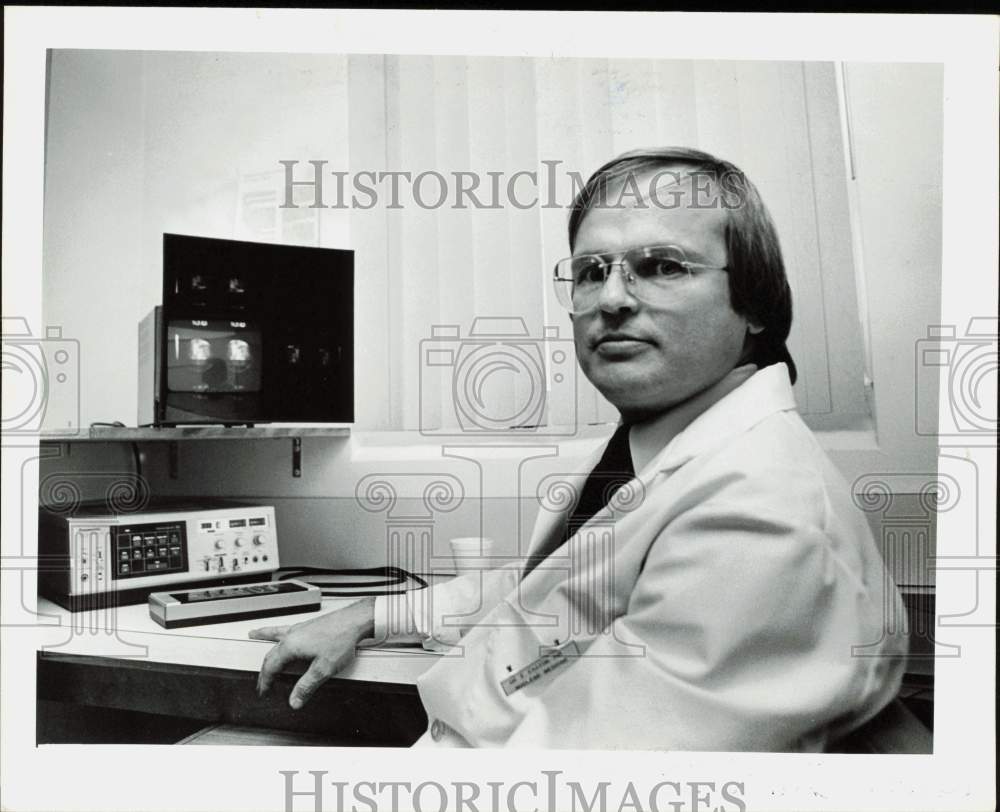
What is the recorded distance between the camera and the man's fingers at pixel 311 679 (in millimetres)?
1053

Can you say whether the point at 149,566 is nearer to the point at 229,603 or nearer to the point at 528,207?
the point at 229,603

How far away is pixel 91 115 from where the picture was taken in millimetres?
1152

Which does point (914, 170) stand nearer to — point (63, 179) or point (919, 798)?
point (919, 798)

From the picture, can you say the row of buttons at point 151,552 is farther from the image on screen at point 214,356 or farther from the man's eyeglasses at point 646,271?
the man's eyeglasses at point 646,271

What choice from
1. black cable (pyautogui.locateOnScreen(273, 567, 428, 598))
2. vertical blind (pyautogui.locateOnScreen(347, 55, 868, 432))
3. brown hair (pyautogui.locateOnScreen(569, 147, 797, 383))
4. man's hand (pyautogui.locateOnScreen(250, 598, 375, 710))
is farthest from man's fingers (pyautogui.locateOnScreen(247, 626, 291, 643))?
brown hair (pyautogui.locateOnScreen(569, 147, 797, 383))

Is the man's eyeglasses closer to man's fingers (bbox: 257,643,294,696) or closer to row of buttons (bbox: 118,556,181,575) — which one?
man's fingers (bbox: 257,643,294,696)

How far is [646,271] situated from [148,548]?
823mm

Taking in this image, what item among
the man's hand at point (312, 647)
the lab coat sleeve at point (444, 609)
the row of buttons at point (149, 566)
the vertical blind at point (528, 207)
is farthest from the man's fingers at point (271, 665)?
the vertical blind at point (528, 207)

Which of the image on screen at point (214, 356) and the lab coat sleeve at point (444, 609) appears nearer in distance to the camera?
the lab coat sleeve at point (444, 609)

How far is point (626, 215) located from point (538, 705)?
2.15ft

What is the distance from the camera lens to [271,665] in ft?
3.47

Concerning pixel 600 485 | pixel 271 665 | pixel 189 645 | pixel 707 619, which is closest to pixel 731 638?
pixel 707 619

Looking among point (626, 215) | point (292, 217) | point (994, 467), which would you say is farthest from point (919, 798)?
point (292, 217)

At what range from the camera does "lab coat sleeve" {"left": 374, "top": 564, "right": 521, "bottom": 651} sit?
1098 millimetres
